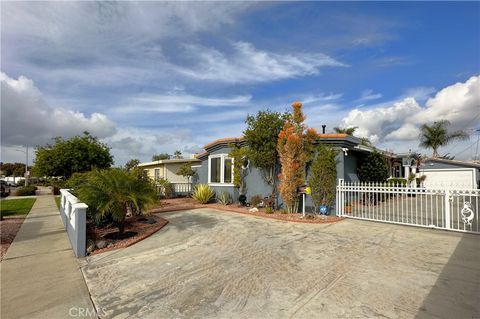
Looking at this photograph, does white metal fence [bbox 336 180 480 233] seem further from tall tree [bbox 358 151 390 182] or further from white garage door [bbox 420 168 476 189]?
white garage door [bbox 420 168 476 189]

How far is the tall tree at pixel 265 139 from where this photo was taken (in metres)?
11.4

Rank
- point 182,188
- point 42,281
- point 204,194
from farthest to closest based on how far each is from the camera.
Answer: point 182,188, point 204,194, point 42,281

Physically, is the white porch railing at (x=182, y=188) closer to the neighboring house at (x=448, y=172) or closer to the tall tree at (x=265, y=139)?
the tall tree at (x=265, y=139)

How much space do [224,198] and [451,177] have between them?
2343 cm

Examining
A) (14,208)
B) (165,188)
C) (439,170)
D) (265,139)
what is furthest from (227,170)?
(439,170)

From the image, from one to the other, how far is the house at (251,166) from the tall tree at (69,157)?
10579 millimetres

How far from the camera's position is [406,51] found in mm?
10719

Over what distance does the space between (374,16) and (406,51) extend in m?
2.68

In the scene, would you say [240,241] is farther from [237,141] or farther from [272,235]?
[237,141]

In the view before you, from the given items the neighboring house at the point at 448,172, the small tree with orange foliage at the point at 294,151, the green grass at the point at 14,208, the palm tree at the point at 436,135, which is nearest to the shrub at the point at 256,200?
the small tree with orange foliage at the point at 294,151

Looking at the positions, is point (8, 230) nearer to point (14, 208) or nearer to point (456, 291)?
point (14, 208)

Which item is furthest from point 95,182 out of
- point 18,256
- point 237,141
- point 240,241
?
point 237,141

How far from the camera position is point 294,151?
10.3 meters

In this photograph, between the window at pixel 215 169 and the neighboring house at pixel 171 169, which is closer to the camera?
the window at pixel 215 169
